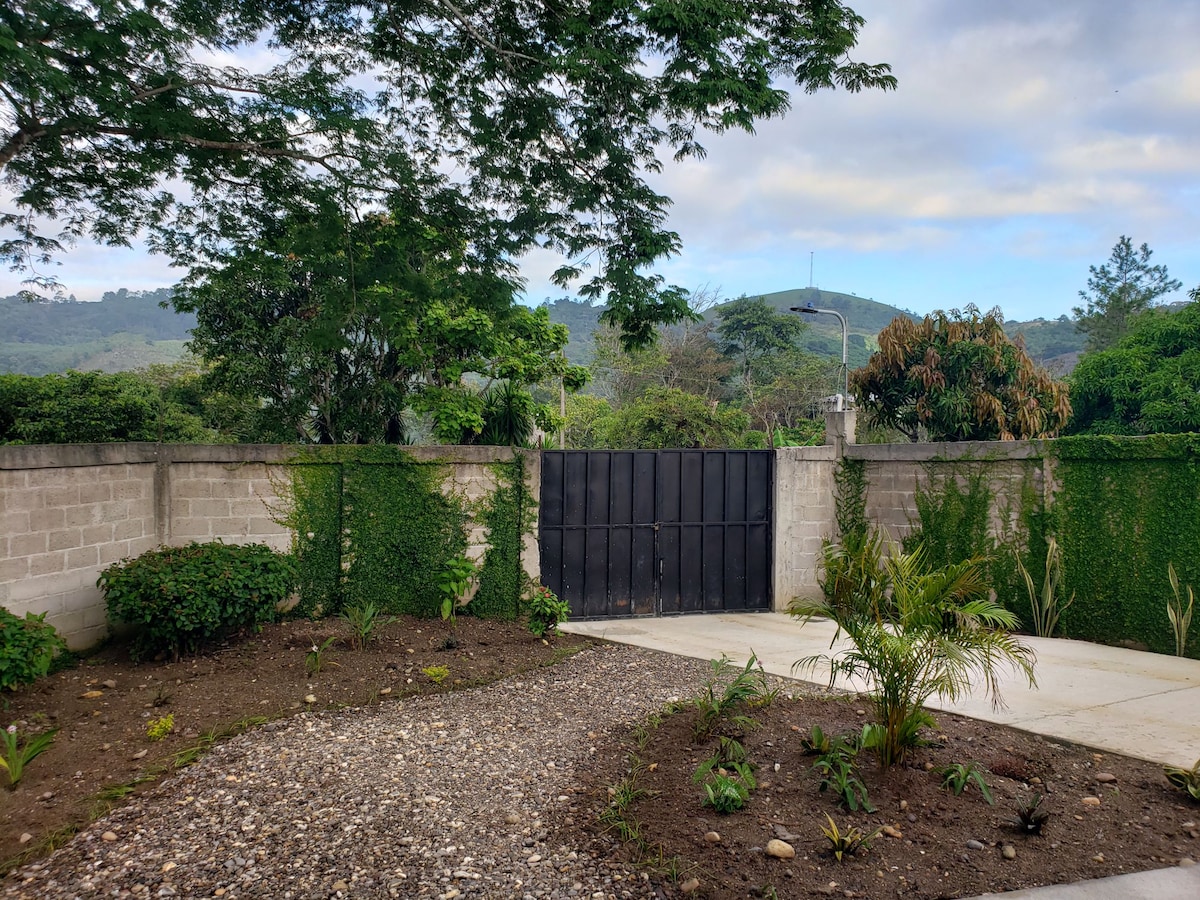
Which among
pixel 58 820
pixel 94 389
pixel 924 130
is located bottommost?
pixel 58 820

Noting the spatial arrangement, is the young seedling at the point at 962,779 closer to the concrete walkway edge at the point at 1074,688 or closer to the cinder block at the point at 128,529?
the concrete walkway edge at the point at 1074,688

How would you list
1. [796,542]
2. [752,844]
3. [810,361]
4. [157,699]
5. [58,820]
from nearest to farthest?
1. [752,844]
2. [58,820]
3. [157,699]
4. [796,542]
5. [810,361]

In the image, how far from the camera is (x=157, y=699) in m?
4.53

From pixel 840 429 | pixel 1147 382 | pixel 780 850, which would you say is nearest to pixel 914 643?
pixel 780 850

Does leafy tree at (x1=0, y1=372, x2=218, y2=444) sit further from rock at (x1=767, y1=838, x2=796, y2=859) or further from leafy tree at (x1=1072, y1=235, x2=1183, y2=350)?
leafy tree at (x1=1072, y1=235, x2=1183, y2=350)

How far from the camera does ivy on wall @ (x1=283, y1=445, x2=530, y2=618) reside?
6.83m

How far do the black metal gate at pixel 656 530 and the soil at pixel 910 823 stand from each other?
14.1 ft

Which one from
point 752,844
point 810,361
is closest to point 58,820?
point 752,844

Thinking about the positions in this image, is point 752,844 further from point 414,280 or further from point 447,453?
point 414,280

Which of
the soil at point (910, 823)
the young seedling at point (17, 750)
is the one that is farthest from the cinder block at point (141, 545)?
the soil at point (910, 823)

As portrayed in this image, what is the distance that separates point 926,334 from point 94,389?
47.9 ft

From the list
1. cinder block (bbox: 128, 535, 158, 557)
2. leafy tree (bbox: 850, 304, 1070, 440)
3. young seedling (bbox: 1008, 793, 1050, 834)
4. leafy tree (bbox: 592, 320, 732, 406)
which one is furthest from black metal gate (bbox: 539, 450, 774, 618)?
leafy tree (bbox: 592, 320, 732, 406)

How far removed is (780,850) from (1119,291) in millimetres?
44719

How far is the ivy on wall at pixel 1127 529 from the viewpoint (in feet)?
21.9
